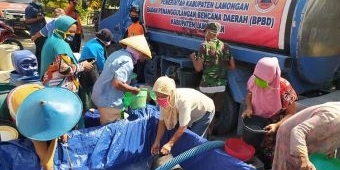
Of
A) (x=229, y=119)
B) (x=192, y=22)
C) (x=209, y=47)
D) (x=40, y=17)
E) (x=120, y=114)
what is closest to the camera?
A: (x=120, y=114)

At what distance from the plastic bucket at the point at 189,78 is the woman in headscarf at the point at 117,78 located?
1.86 metres

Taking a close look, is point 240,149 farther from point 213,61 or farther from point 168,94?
point 213,61

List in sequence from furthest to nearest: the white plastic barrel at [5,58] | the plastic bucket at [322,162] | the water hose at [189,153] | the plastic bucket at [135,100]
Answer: the white plastic barrel at [5,58]
the plastic bucket at [135,100]
the water hose at [189,153]
the plastic bucket at [322,162]

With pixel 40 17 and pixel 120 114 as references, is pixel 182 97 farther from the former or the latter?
pixel 40 17

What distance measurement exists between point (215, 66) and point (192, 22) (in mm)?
1281

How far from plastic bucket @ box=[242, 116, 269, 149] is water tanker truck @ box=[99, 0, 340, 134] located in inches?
45.2

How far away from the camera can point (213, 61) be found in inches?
202

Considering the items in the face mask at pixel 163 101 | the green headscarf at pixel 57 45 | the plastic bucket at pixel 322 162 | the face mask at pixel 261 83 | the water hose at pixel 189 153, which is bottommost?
the water hose at pixel 189 153

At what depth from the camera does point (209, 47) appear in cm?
509

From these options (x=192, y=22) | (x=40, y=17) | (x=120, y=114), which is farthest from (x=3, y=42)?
(x=120, y=114)

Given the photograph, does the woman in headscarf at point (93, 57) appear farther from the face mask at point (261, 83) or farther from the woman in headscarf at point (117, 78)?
the face mask at point (261, 83)

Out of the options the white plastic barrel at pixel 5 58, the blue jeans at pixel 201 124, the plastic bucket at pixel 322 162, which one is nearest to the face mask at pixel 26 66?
the blue jeans at pixel 201 124

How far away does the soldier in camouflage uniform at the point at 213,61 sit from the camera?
5.11 meters

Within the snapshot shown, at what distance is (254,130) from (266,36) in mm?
1685
